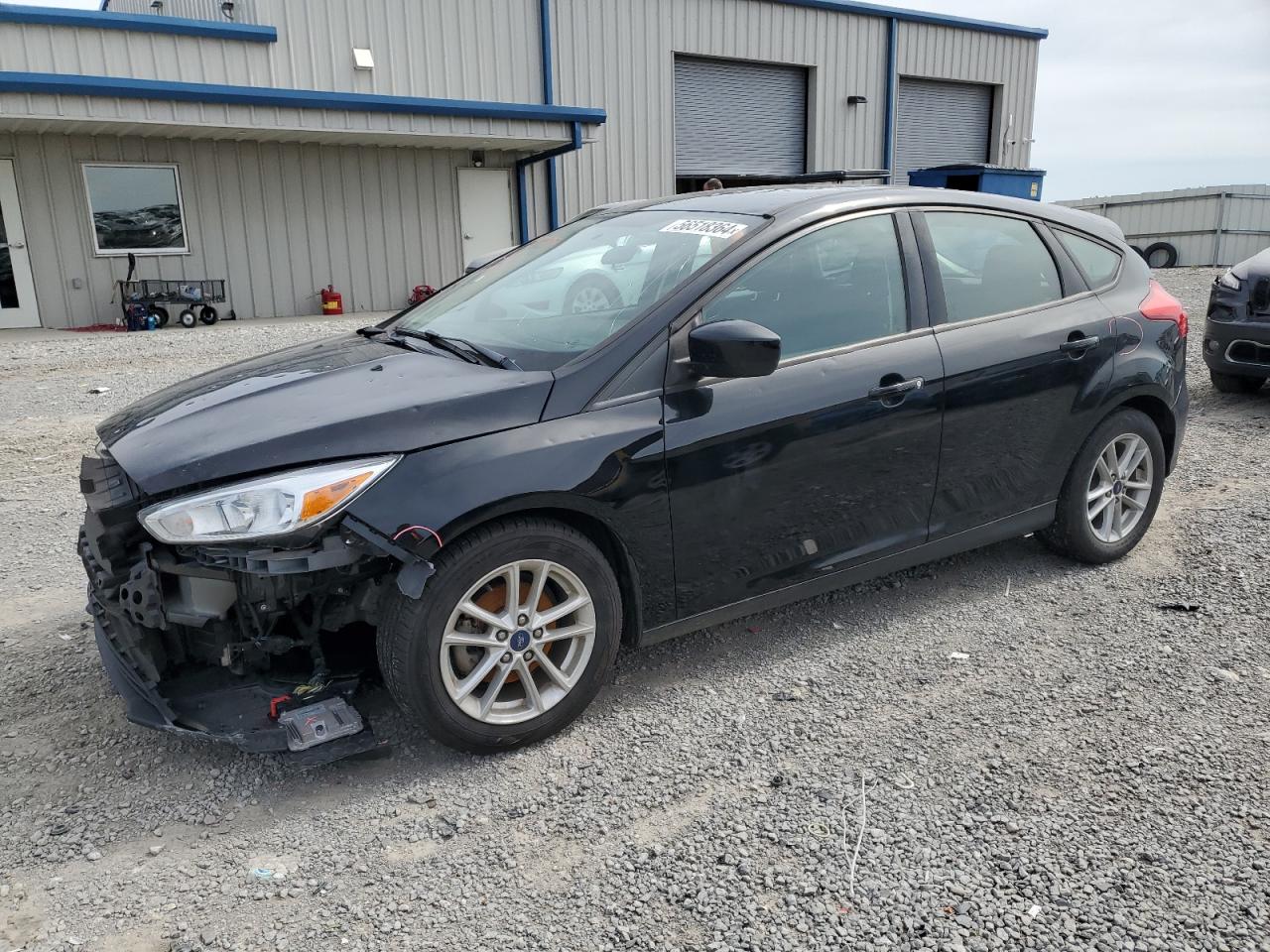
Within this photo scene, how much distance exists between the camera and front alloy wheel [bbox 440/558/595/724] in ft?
9.14

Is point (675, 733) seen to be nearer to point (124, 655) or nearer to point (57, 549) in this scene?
point (124, 655)

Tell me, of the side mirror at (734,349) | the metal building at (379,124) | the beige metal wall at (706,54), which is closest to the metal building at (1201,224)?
the beige metal wall at (706,54)

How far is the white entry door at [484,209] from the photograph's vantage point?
17.3 metres

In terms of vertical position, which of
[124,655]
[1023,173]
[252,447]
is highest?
[1023,173]

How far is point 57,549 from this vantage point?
466 centimetres

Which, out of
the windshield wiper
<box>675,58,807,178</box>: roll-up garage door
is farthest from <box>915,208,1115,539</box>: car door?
<box>675,58,807,178</box>: roll-up garage door

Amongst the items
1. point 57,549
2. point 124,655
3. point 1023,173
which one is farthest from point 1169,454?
point 1023,173

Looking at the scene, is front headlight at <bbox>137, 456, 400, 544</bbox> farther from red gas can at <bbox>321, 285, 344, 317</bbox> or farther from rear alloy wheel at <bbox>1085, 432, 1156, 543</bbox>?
red gas can at <bbox>321, 285, 344, 317</bbox>

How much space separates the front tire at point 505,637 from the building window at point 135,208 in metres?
14.2

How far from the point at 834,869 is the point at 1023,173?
19324mm

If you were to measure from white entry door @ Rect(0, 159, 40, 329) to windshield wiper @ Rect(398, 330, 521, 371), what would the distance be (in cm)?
1310

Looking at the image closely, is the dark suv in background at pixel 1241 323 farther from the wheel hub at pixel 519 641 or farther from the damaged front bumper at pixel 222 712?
the damaged front bumper at pixel 222 712

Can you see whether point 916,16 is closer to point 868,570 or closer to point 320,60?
point 320,60

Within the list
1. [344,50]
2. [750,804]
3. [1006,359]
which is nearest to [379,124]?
[344,50]
